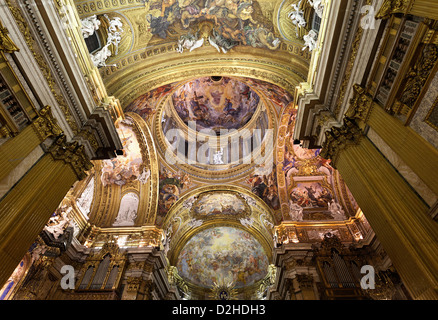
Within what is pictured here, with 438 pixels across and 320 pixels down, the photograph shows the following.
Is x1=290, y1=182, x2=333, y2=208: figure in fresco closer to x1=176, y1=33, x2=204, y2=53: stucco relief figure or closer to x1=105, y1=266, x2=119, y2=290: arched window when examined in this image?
x1=176, y1=33, x2=204, y2=53: stucco relief figure

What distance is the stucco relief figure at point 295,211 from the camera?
13.3 metres

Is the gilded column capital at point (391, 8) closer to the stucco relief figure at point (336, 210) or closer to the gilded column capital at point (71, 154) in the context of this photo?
the gilded column capital at point (71, 154)

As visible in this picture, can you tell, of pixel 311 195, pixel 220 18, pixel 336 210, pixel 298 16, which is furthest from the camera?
pixel 311 195

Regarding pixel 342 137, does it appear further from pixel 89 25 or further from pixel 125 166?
pixel 125 166

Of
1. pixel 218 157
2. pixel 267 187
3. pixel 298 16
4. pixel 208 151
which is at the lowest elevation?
pixel 298 16

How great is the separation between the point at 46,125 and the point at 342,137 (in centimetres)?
714

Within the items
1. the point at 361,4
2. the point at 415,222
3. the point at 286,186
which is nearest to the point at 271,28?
the point at 361,4

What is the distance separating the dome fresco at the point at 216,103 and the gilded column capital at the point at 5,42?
11.9 meters

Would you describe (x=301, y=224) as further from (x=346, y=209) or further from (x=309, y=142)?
(x=309, y=142)

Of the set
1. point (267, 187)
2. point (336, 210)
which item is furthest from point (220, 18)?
point (336, 210)

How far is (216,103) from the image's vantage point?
18156 millimetres

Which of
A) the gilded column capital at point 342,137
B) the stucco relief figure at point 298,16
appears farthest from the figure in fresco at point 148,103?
the gilded column capital at point 342,137

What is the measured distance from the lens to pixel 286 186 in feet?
46.2

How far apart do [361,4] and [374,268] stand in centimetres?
1004
